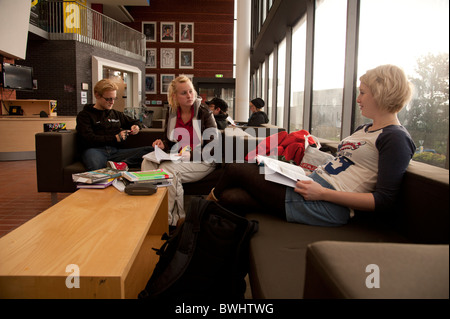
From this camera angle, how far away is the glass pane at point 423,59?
2.02 metres

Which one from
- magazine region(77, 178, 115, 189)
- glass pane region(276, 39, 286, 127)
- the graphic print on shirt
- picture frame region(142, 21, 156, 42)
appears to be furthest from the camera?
picture frame region(142, 21, 156, 42)

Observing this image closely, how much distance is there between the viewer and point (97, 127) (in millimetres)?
3615

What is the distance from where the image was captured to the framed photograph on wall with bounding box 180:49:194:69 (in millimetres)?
16547

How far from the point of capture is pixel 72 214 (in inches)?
66.9

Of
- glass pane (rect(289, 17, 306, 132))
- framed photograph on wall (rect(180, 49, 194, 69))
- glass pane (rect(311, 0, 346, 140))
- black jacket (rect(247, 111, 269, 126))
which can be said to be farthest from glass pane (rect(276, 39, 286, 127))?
framed photograph on wall (rect(180, 49, 194, 69))

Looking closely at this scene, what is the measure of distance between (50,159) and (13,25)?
520 centimetres

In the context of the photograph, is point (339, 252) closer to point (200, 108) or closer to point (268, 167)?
point (268, 167)

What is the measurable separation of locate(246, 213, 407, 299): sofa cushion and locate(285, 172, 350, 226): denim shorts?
4cm

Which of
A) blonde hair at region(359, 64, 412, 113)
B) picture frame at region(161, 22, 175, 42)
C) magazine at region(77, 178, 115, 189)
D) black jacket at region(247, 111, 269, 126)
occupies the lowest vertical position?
magazine at region(77, 178, 115, 189)

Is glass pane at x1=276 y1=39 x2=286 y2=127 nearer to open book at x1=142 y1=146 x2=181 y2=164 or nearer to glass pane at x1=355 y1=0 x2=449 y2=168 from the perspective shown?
glass pane at x1=355 y1=0 x2=449 y2=168

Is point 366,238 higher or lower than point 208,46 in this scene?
lower
